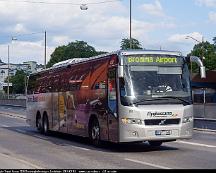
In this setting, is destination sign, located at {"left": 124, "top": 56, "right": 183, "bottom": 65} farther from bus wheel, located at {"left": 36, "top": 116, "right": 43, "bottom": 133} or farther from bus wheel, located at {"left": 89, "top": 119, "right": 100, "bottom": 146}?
bus wheel, located at {"left": 36, "top": 116, "right": 43, "bottom": 133}

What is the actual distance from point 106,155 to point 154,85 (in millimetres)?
2480

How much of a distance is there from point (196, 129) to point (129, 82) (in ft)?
40.3

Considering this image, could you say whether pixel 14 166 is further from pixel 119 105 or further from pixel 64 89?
pixel 64 89

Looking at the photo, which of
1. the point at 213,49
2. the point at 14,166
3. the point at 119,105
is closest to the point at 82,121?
the point at 119,105

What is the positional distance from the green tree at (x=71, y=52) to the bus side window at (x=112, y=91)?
4624 inches

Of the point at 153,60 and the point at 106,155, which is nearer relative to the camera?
the point at 106,155

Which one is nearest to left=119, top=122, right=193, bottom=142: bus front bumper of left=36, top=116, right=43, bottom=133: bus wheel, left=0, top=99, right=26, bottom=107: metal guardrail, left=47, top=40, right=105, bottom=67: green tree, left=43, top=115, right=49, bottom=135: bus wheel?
left=43, top=115, right=49, bottom=135: bus wheel

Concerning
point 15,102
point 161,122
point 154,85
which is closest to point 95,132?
point 161,122

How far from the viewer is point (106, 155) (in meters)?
14.8

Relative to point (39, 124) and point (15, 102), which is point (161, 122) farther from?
point (15, 102)

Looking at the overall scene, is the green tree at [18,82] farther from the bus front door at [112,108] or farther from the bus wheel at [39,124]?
the bus front door at [112,108]

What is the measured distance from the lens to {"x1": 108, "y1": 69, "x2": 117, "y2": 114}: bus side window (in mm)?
15712

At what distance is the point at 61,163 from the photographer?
41.9 feet

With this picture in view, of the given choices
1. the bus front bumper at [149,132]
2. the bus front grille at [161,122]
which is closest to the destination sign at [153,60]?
the bus front grille at [161,122]
